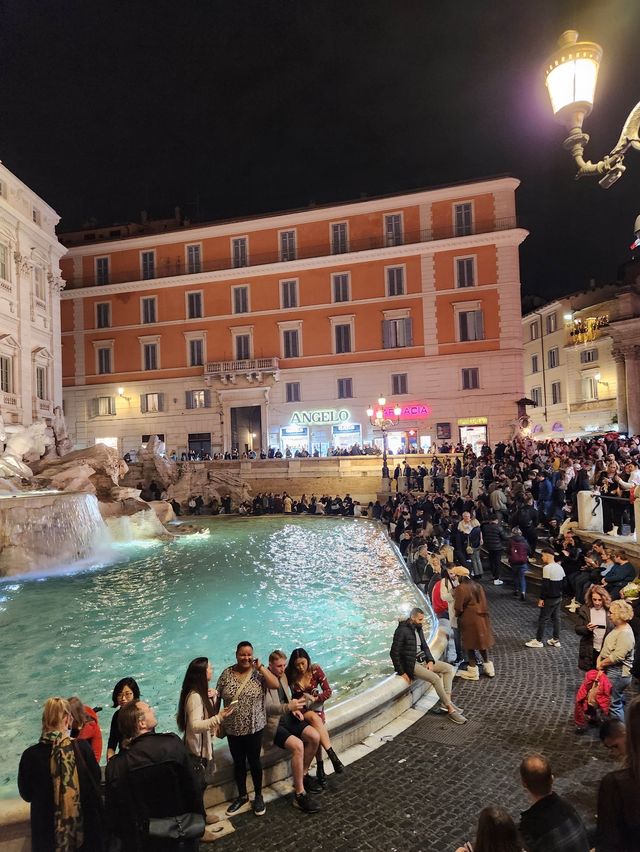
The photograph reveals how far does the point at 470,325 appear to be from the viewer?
1212 inches

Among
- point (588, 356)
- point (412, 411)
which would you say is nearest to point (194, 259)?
point (412, 411)

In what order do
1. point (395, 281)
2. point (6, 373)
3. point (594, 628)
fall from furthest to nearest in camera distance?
point (395, 281) → point (6, 373) → point (594, 628)

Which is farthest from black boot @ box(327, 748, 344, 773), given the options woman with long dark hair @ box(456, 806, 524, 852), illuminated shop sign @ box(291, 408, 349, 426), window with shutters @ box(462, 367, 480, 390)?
window with shutters @ box(462, 367, 480, 390)

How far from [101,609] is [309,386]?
23.6 meters

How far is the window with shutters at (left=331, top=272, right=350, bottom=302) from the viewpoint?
3266cm

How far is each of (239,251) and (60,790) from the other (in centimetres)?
3444

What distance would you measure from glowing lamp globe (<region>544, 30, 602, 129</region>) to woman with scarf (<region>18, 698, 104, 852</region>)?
623 cm

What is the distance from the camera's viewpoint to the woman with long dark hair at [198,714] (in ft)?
12.5

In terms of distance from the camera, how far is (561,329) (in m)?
39.8

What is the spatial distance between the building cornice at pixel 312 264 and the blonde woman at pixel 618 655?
2895cm

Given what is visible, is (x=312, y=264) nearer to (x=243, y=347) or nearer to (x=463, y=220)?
(x=243, y=347)

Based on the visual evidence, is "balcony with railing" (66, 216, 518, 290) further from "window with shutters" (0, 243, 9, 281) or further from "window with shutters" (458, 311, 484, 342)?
"window with shutters" (0, 243, 9, 281)

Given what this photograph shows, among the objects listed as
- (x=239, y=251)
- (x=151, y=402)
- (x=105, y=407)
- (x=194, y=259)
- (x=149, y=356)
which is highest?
(x=239, y=251)

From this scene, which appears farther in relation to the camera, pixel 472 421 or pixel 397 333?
pixel 397 333
